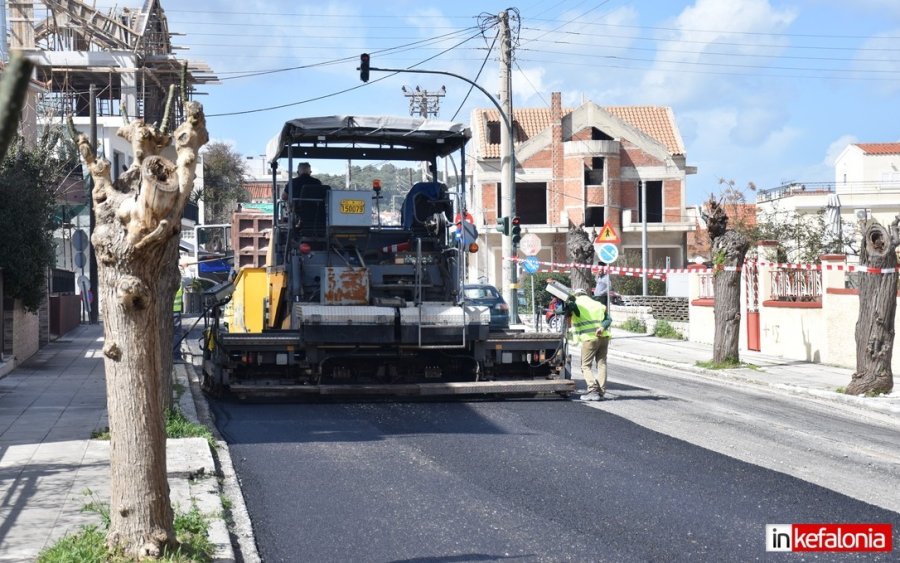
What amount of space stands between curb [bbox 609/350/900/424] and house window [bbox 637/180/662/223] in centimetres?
3850

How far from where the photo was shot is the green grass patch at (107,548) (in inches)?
232

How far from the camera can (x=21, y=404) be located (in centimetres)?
1392

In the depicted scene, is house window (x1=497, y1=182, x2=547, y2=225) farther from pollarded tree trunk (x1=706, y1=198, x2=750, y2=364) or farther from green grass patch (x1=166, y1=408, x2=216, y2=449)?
green grass patch (x1=166, y1=408, x2=216, y2=449)

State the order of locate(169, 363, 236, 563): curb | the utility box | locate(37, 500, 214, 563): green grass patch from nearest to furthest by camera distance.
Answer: locate(37, 500, 214, 563): green grass patch, locate(169, 363, 236, 563): curb, the utility box

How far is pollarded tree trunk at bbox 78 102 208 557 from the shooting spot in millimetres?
5680

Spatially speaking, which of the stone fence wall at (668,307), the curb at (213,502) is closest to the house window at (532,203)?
the stone fence wall at (668,307)

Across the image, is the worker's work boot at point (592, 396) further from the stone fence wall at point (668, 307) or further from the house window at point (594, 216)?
the house window at point (594, 216)

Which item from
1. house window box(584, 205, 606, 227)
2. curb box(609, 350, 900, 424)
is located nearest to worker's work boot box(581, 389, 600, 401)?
curb box(609, 350, 900, 424)

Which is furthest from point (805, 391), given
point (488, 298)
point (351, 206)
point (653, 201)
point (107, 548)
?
point (653, 201)

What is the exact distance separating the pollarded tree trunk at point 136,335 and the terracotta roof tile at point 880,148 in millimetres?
69757

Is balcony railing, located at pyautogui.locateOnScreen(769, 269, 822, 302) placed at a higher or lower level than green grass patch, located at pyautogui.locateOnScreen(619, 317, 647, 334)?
higher

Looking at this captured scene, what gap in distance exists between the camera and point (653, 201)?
60531mm

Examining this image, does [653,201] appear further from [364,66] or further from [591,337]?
[591,337]

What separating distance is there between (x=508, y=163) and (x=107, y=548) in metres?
23.2
